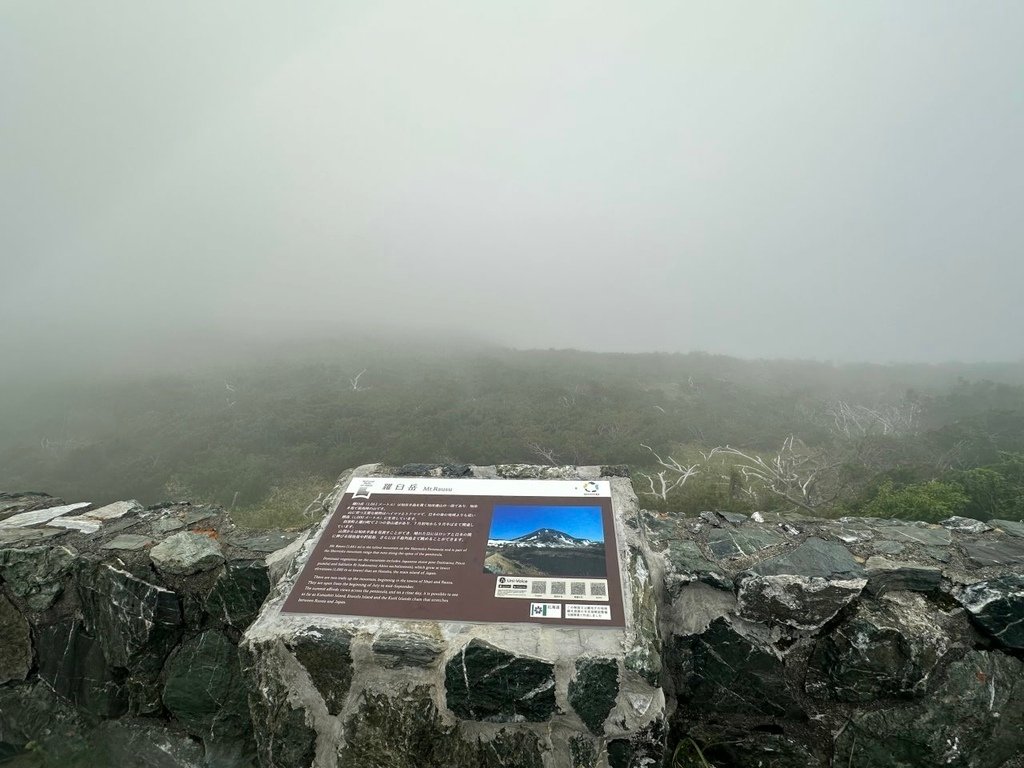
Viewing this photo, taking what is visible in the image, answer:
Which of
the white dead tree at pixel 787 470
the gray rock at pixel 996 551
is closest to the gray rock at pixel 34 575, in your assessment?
the gray rock at pixel 996 551

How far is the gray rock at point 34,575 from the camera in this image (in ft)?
11.9

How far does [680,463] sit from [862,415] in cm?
981

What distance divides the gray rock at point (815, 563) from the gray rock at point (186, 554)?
375 cm

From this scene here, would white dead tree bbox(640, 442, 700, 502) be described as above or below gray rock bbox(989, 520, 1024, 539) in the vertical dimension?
below

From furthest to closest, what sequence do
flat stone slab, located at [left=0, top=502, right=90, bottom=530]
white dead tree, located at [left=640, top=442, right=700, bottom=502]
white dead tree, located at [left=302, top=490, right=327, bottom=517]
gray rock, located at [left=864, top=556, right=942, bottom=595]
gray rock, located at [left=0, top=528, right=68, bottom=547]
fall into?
white dead tree, located at [left=640, top=442, right=700, bottom=502], white dead tree, located at [left=302, top=490, right=327, bottom=517], flat stone slab, located at [left=0, top=502, right=90, bottom=530], gray rock, located at [left=0, top=528, right=68, bottom=547], gray rock, located at [left=864, top=556, right=942, bottom=595]

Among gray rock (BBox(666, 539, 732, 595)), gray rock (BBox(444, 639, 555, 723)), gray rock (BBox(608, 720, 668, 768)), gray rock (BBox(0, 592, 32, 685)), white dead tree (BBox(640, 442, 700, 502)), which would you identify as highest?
gray rock (BBox(666, 539, 732, 595))

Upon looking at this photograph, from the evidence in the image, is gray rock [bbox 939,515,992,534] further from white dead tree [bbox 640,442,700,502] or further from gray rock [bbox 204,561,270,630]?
white dead tree [bbox 640,442,700,502]

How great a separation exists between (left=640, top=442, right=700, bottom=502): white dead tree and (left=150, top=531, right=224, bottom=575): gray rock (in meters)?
8.89

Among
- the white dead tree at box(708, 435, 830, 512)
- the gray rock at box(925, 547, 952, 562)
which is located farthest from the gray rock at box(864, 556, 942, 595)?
Result: the white dead tree at box(708, 435, 830, 512)

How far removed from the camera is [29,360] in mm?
26250

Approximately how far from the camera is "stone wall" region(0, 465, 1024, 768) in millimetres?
2592

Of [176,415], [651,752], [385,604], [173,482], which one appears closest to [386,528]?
[385,604]

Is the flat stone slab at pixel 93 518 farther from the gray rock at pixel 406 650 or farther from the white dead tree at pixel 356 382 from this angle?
the white dead tree at pixel 356 382

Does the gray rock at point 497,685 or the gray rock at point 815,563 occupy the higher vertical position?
the gray rock at point 815,563
